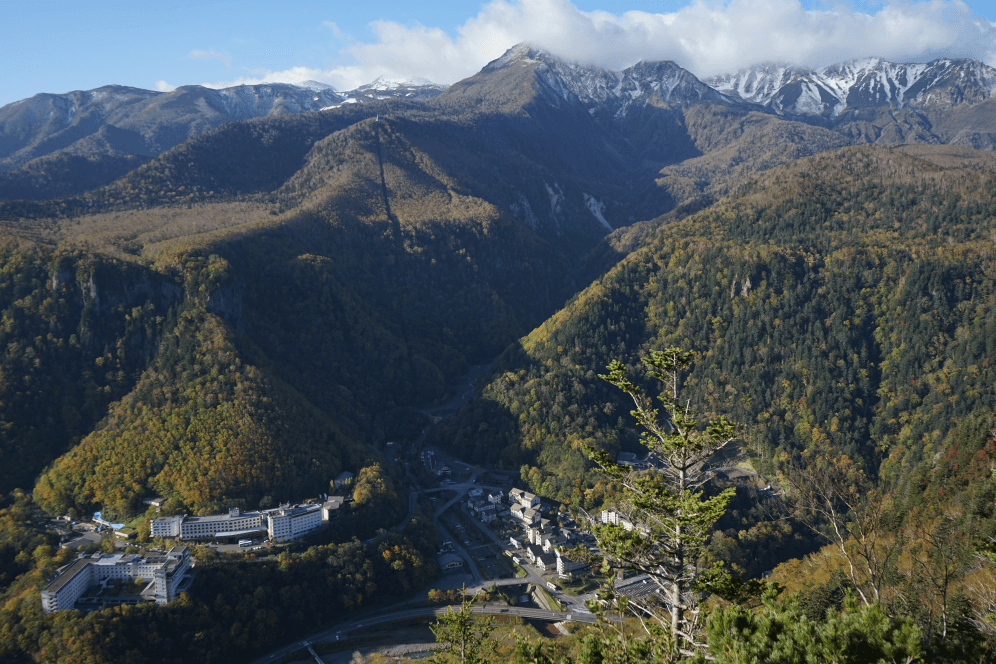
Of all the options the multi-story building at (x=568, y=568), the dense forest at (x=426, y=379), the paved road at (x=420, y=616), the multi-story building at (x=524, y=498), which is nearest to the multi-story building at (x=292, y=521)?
the dense forest at (x=426, y=379)

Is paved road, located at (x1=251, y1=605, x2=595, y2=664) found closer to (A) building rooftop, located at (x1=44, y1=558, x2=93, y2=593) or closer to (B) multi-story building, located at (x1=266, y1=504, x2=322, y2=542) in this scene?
(B) multi-story building, located at (x1=266, y1=504, x2=322, y2=542)

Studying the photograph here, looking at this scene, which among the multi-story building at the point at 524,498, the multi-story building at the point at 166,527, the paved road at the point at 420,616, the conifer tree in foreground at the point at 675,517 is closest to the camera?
the conifer tree in foreground at the point at 675,517

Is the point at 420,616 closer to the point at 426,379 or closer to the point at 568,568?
the point at 568,568

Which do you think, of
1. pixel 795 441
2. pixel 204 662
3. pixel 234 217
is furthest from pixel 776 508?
pixel 234 217

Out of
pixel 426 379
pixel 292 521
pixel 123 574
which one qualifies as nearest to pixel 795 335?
pixel 426 379

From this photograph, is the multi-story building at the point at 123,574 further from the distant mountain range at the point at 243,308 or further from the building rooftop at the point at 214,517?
the distant mountain range at the point at 243,308

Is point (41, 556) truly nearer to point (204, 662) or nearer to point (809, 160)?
point (204, 662)

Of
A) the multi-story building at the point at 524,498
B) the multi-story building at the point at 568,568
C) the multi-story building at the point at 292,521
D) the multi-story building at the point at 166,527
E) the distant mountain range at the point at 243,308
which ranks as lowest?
the multi-story building at the point at 568,568

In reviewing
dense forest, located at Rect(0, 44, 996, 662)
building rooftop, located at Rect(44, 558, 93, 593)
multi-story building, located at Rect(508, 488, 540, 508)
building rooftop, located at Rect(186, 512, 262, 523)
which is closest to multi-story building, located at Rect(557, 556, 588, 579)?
dense forest, located at Rect(0, 44, 996, 662)
